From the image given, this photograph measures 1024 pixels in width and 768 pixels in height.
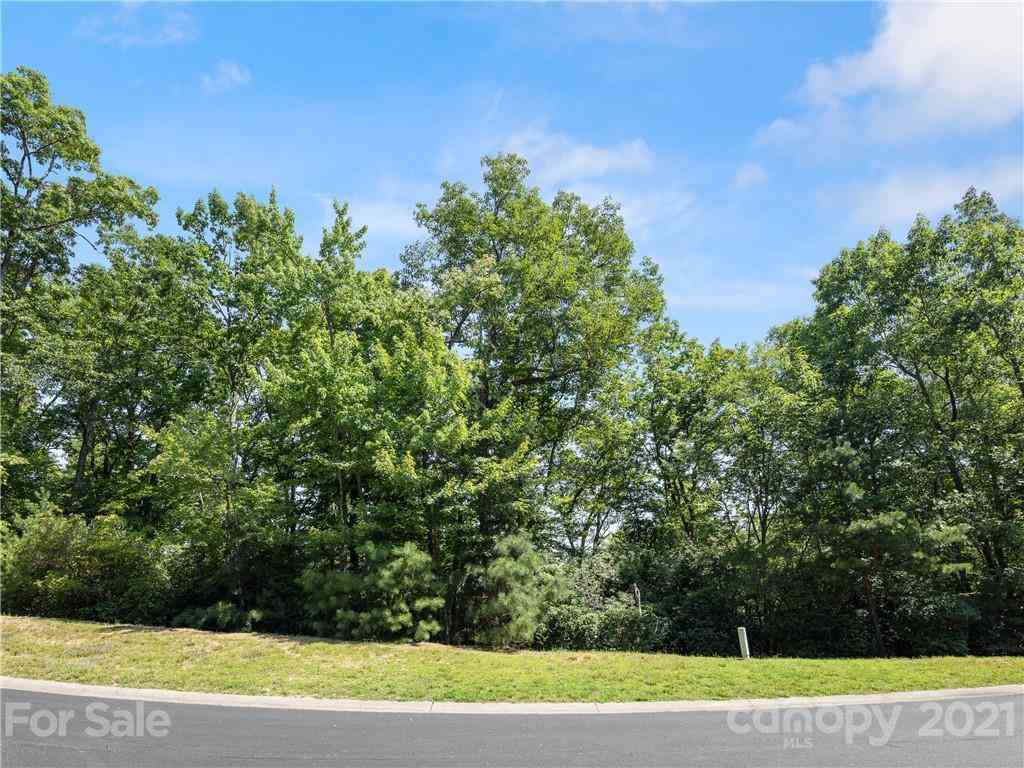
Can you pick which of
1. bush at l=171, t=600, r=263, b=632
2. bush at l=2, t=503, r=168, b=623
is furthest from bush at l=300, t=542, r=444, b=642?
bush at l=2, t=503, r=168, b=623

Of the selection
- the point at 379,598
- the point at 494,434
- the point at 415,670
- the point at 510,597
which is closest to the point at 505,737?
the point at 415,670

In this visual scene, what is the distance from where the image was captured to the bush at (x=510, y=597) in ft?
44.7

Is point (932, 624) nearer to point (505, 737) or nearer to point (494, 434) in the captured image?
point (494, 434)

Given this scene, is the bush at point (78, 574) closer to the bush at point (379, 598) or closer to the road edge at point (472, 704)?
the bush at point (379, 598)

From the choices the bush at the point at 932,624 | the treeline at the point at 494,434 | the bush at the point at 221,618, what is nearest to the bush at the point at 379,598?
the treeline at the point at 494,434

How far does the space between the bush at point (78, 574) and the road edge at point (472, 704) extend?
5.95 metres

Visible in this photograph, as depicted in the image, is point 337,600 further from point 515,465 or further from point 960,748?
point 960,748

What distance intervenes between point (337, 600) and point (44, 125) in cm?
1920

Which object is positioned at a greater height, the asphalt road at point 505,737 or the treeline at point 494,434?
the treeline at point 494,434

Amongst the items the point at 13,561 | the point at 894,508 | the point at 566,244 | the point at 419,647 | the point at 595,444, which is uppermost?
the point at 566,244

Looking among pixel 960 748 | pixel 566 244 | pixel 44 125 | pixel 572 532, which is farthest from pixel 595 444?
pixel 44 125

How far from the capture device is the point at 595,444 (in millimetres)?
21781

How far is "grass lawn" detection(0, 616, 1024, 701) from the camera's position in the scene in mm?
8930

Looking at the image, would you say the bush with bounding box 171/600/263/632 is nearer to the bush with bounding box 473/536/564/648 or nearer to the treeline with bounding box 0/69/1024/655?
the treeline with bounding box 0/69/1024/655
